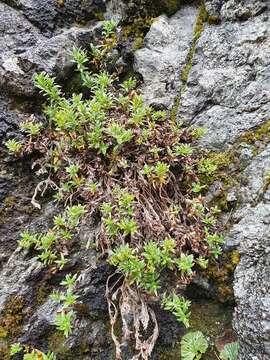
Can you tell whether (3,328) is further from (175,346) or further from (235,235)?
(235,235)

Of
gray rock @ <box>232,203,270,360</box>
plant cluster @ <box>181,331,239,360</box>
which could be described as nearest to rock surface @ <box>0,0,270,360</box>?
gray rock @ <box>232,203,270,360</box>

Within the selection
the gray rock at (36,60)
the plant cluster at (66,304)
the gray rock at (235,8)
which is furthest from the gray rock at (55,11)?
the plant cluster at (66,304)

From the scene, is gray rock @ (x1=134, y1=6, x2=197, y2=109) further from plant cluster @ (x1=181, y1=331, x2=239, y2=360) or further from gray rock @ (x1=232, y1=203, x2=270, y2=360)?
plant cluster @ (x1=181, y1=331, x2=239, y2=360)

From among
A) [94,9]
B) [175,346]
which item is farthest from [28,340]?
[94,9]

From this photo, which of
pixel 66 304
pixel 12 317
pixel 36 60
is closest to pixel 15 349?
pixel 12 317

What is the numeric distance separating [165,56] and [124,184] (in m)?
1.67

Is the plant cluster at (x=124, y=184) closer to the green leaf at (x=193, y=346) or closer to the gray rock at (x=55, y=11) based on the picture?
the green leaf at (x=193, y=346)

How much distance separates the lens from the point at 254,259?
8.96 feet

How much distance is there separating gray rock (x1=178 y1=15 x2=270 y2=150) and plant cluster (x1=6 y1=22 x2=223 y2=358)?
25 cm

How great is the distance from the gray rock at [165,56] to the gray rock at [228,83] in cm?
17

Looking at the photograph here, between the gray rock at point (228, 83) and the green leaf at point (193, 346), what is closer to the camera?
the green leaf at point (193, 346)

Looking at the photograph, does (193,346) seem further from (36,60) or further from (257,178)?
(36,60)

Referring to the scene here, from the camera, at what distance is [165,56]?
4.13 metres

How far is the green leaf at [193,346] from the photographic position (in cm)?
272
